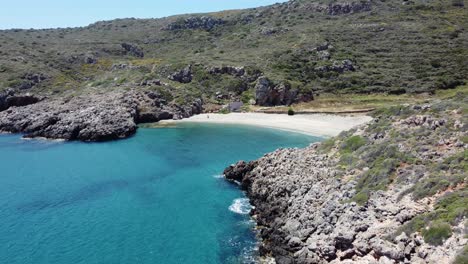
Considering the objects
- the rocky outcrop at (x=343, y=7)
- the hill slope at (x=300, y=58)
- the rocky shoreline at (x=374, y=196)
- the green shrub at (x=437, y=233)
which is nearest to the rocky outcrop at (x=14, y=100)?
the hill slope at (x=300, y=58)

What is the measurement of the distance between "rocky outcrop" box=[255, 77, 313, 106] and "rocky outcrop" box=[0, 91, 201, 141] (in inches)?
675

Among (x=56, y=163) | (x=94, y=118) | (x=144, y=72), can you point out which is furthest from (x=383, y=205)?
(x=144, y=72)

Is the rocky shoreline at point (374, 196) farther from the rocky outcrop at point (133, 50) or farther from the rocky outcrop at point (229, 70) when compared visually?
the rocky outcrop at point (133, 50)

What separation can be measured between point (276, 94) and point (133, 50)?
9848cm

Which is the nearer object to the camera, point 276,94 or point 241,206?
point 241,206

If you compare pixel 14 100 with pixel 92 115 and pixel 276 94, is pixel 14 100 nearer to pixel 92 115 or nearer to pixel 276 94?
pixel 92 115

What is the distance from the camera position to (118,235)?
1405 inches

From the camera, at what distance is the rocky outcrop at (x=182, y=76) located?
122125 mm

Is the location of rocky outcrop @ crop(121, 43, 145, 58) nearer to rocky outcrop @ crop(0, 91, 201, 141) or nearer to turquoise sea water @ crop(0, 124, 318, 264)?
rocky outcrop @ crop(0, 91, 201, 141)

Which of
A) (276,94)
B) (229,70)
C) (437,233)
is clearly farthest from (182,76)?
(437,233)

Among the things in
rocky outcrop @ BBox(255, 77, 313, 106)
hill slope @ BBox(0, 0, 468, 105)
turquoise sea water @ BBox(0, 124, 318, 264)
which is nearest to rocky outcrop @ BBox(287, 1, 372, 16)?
hill slope @ BBox(0, 0, 468, 105)

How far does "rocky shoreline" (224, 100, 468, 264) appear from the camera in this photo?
23.0 meters

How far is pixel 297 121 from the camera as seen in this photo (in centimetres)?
8850

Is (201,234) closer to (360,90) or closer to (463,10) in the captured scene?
(360,90)
